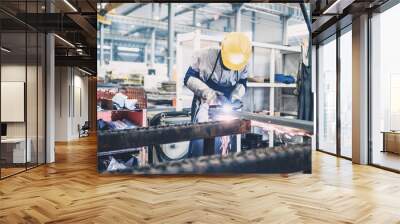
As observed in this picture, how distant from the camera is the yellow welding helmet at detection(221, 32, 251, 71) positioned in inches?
252

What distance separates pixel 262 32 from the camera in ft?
21.0

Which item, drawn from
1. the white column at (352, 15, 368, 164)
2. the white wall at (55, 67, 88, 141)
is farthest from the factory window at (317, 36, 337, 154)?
the white wall at (55, 67, 88, 141)

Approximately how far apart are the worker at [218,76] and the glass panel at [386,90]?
2.96 metres

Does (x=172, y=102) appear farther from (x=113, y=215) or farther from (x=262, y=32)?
(x=113, y=215)

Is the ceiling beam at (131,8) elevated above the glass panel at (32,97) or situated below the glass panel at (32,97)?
above

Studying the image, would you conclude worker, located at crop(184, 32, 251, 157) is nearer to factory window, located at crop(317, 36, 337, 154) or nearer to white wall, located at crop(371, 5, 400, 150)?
white wall, located at crop(371, 5, 400, 150)

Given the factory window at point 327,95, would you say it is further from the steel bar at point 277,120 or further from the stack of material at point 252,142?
the stack of material at point 252,142

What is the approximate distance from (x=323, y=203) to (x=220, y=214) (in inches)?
52.8

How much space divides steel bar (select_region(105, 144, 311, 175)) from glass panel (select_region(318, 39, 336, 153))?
371 centimetres

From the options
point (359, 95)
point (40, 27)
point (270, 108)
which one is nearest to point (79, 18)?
point (40, 27)

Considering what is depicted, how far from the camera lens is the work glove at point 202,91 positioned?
6348mm

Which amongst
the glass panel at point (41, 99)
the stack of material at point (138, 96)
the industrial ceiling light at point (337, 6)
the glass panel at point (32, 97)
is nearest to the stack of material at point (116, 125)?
the stack of material at point (138, 96)

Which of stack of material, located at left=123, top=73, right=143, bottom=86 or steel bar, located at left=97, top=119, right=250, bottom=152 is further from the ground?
Result: stack of material, located at left=123, top=73, right=143, bottom=86

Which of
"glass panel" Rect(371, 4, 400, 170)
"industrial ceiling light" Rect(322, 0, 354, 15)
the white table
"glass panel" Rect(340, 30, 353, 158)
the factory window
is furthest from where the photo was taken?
the factory window
